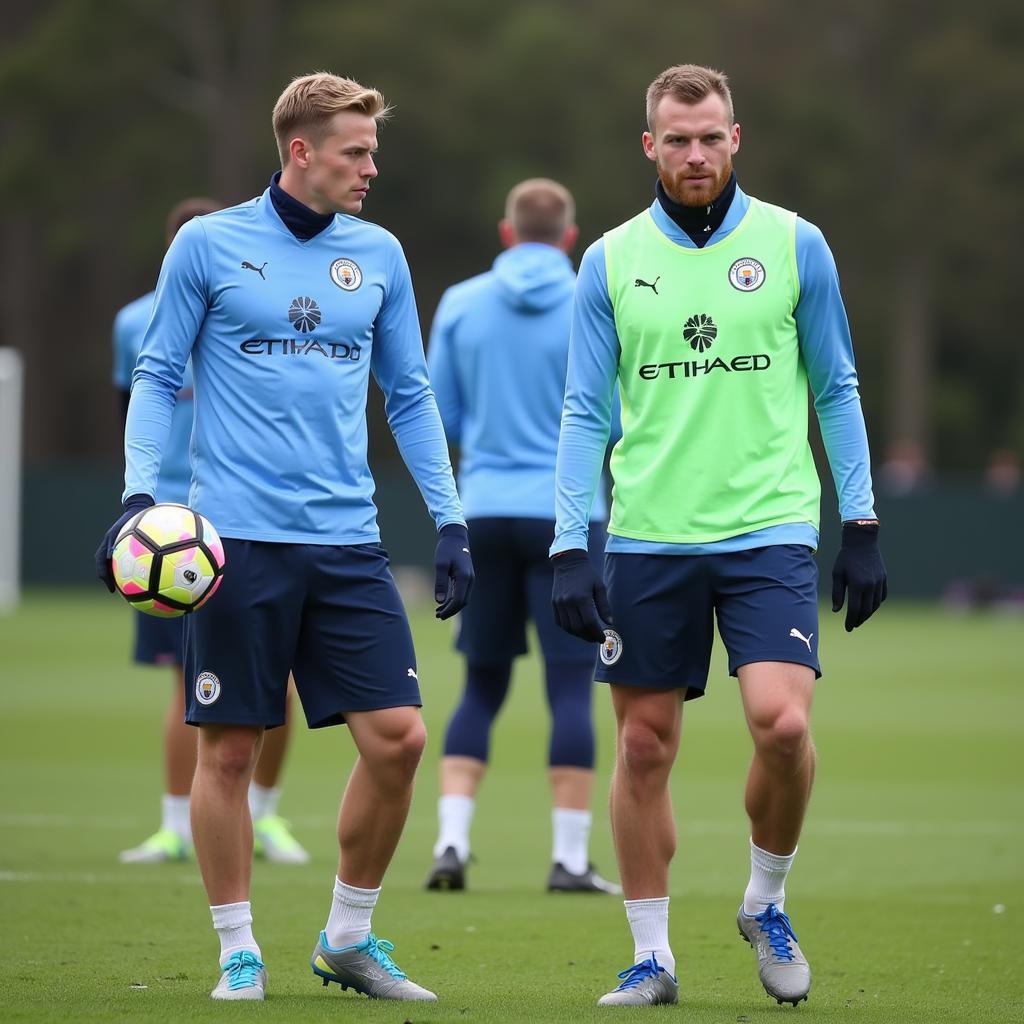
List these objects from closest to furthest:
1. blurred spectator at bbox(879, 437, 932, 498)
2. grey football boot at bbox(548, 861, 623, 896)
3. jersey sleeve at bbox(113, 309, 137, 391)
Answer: grey football boot at bbox(548, 861, 623, 896), jersey sleeve at bbox(113, 309, 137, 391), blurred spectator at bbox(879, 437, 932, 498)

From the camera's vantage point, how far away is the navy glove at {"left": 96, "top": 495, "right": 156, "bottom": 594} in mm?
5160

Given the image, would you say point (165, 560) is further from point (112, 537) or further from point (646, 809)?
point (646, 809)

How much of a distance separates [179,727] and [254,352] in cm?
345

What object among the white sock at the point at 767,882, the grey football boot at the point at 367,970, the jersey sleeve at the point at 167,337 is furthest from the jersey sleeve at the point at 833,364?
the grey football boot at the point at 367,970

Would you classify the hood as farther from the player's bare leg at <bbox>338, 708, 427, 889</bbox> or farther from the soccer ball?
the soccer ball

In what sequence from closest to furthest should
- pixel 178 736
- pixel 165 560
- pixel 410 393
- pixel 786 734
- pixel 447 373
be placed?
1. pixel 165 560
2. pixel 786 734
3. pixel 410 393
4. pixel 447 373
5. pixel 178 736

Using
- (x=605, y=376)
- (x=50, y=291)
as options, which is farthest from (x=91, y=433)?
(x=605, y=376)

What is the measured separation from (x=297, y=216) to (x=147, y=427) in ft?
2.29

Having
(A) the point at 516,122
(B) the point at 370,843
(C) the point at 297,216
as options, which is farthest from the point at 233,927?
(A) the point at 516,122

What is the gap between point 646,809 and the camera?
219 inches

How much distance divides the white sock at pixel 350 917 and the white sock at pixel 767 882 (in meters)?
1.02

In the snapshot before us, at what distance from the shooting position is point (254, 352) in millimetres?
5402

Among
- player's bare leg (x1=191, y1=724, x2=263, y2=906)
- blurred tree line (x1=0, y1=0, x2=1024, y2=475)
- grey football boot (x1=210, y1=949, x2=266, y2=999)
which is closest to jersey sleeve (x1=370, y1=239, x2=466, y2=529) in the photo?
player's bare leg (x1=191, y1=724, x2=263, y2=906)

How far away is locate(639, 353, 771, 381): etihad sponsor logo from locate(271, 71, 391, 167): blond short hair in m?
1.04
